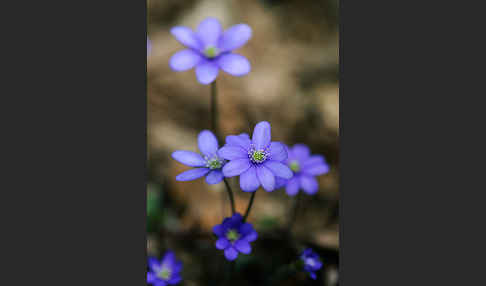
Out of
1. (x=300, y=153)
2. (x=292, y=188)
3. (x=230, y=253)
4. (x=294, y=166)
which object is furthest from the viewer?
(x=300, y=153)

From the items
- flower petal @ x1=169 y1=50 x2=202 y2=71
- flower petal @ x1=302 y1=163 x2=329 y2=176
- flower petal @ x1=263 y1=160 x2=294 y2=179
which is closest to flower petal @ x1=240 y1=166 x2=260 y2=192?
flower petal @ x1=263 y1=160 x2=294 y2=179

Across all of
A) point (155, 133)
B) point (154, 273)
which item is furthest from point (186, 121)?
point (154, 273)

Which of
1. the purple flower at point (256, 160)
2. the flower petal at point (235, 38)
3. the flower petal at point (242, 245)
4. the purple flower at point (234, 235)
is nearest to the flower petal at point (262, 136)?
the purple flower at point (256, 160)

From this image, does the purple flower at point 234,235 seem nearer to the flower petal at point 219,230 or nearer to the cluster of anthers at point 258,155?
the flower petal at point 219,230

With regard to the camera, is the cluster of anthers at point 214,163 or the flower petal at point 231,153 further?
the cluster of anthers at point 214,163

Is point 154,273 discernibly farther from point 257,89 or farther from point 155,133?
point 257,89

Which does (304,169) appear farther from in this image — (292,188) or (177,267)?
(177,267)

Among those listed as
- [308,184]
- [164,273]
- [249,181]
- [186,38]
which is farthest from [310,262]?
[186,38]
